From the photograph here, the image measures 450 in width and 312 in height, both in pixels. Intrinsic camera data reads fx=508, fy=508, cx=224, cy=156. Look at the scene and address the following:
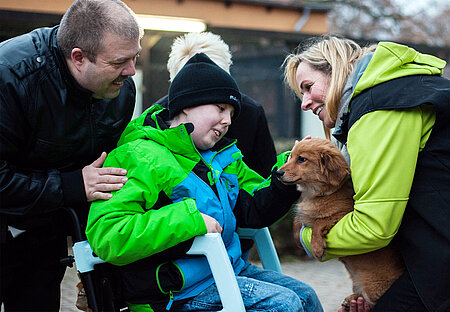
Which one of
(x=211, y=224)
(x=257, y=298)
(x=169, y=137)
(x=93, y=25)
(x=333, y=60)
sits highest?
(x=93, y=25)

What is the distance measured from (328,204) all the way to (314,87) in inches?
27.0

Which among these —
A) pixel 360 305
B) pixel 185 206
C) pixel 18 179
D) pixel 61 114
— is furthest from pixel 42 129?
pixel 360 305

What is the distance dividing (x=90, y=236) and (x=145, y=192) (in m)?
0.32

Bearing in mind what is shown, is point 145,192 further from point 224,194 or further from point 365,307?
point 365,307

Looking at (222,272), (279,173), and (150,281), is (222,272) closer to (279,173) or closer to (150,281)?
(150,281)

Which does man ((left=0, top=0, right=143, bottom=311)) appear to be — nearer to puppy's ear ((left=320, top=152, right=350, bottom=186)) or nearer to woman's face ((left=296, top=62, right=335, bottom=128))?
woman's face ((left=296, top=62, right=335, bottom=128))

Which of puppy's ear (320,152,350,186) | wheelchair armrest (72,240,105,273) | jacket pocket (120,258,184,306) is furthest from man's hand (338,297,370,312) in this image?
wheelchair armrest (72,240,105,273)

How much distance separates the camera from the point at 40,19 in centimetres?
776

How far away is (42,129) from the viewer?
258 centimetres

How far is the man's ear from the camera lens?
2504mm

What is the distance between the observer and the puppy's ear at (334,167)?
9.39ft

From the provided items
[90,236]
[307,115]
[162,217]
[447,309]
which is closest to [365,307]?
[447,309]

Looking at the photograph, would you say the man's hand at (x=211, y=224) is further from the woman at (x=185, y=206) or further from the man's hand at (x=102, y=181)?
the man's hand at (x=102, y=181)

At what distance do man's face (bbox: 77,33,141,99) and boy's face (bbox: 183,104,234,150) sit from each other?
396 millimetres
